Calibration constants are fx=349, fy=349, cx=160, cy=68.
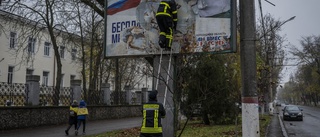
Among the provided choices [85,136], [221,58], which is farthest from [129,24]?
[221,58]

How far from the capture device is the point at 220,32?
904 centimetres

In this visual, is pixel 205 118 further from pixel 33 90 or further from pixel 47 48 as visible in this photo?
pixel 47 48

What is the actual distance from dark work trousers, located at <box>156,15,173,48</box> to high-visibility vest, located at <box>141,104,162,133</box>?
214 centimetres

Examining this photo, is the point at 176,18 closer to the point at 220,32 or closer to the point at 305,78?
the point at 220,32

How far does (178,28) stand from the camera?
30.7 ft

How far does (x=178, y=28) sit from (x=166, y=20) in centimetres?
58

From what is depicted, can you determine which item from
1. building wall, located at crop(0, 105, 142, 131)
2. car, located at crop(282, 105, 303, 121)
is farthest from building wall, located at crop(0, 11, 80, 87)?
car, located at crop(282, 105, 303, 121)

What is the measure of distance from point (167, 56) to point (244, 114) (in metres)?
2.99

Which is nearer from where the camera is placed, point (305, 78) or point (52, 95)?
point (52, 95)

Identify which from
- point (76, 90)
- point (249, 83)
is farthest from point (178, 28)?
point (76, 90)

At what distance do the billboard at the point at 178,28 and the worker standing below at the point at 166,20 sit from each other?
0.35 meters

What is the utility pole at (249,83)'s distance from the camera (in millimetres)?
7234

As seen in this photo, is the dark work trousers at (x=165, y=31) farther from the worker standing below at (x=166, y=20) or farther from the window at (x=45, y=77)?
the window at (x=45, y=77)

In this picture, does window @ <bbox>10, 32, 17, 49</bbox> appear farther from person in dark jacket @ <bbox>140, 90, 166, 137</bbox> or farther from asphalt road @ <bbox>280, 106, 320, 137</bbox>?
person in dark jacket @ <bbox>140, 90, 166, 137</bbox>
